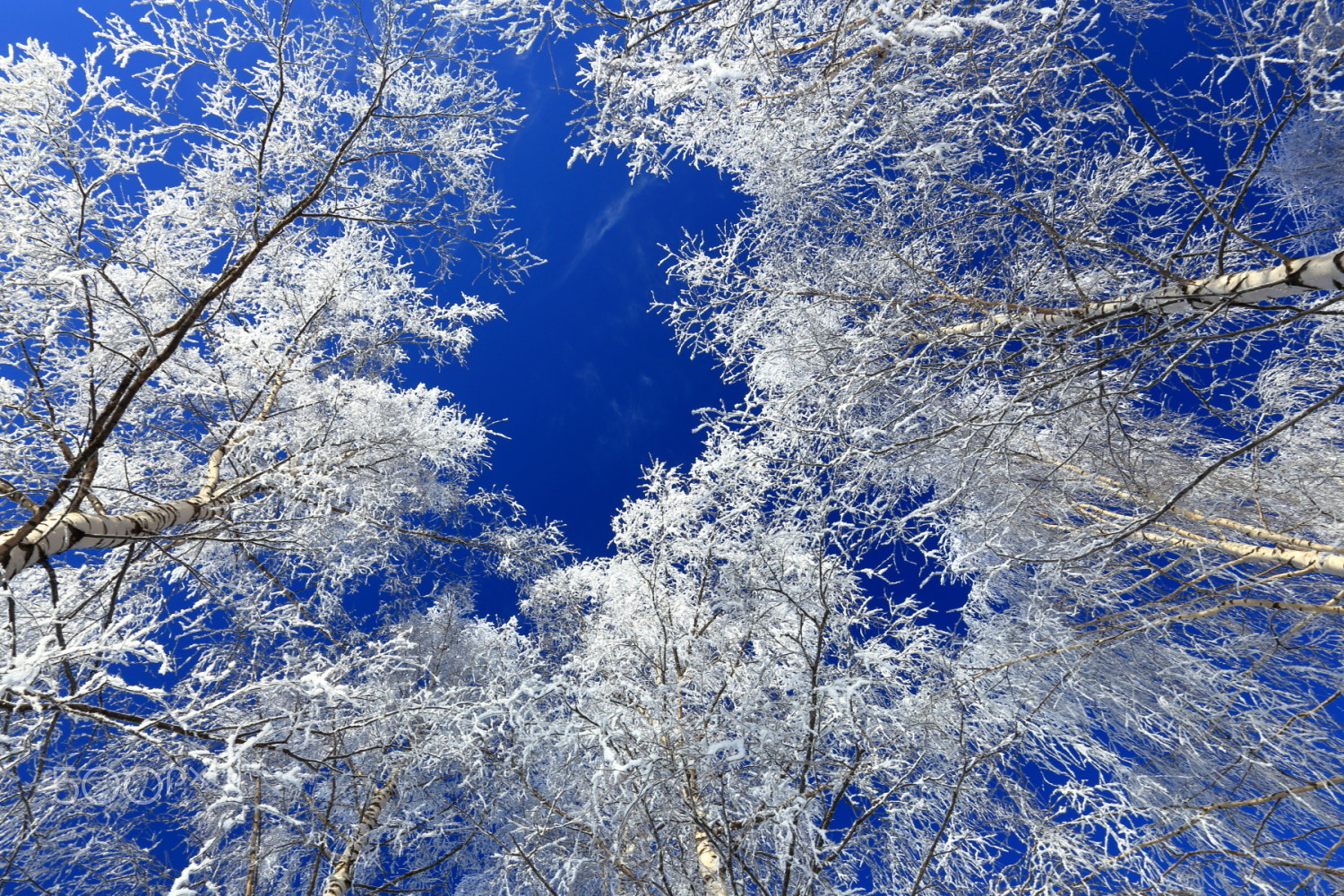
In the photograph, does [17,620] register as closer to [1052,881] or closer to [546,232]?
[1052,881]

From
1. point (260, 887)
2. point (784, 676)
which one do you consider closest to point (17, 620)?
point (260, 887)

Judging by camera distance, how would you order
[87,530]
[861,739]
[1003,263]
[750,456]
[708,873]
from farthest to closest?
[750,456], [708,873], [1003,263], [861,739], [87,530]

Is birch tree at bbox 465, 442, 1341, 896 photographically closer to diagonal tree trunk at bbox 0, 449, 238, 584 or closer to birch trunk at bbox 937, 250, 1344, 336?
birch trunk at bbox 937, 250, 1344, 336

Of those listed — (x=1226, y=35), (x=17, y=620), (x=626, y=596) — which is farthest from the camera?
(x=626, y=596)

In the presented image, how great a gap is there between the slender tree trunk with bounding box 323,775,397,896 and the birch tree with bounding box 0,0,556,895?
26mm

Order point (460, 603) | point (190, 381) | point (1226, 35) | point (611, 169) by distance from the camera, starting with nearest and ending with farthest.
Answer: point (1226, 35)
point (190, 381)
point (460, 603)
point (611, 169)

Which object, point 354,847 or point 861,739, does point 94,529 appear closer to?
point 354,847

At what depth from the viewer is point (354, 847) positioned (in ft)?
14.0

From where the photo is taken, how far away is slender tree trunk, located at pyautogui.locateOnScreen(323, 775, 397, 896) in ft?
13.4

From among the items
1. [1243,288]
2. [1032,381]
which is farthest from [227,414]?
[1243,288]

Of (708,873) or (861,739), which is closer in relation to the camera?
(861,739)

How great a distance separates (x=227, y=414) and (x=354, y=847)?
4034 millimetres

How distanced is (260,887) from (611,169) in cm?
1471

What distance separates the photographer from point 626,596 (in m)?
5.06
